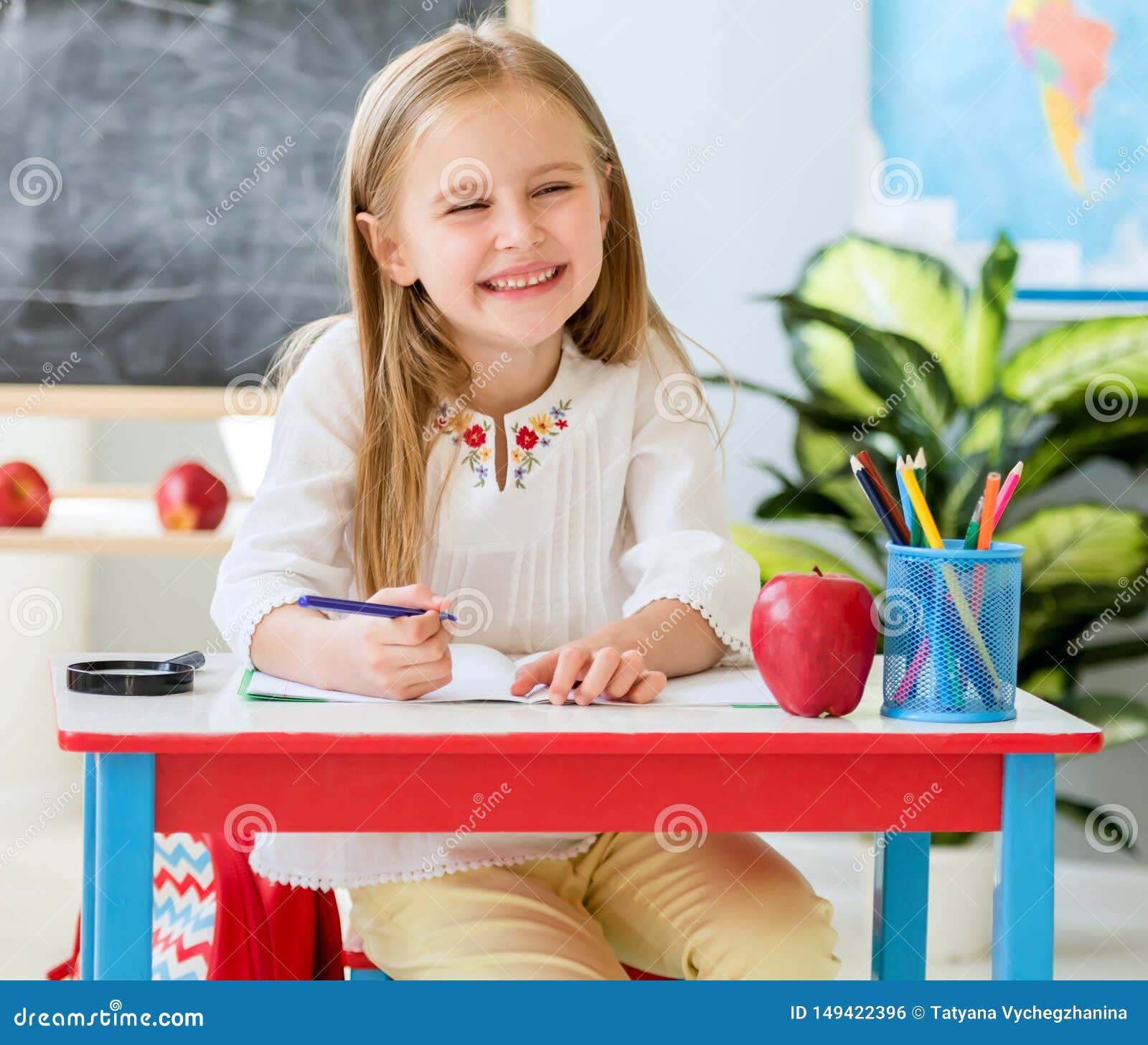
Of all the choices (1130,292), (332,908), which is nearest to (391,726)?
(332,908)

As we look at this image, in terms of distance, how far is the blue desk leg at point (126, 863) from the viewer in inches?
32.9

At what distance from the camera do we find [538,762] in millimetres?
857

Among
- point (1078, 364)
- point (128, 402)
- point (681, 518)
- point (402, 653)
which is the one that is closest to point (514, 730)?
point (402, 653)

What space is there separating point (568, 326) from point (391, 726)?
0.64m

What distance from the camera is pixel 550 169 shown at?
4.08ft

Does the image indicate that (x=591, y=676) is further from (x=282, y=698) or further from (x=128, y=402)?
(x=128, y=402)

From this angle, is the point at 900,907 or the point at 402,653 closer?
the point at 402,653

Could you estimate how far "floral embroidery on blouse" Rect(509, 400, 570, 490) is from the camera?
4.40 ft

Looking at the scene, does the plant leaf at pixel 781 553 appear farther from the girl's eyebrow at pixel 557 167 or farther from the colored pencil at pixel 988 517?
the colored pencil at pixel 988 517

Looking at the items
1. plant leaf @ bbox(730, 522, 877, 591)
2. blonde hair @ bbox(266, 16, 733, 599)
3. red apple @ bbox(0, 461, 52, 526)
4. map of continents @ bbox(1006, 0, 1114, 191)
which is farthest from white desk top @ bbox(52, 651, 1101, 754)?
map of continents @ bbox(1006, 0, 1114, 191)

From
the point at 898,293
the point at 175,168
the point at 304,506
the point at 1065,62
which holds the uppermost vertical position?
the point at 1065,62

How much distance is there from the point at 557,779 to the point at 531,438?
542 mm

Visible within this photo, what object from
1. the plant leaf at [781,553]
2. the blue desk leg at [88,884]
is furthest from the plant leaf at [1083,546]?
the blue desk leg at [88,884]

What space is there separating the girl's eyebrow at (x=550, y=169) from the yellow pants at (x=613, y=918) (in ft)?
1.88
